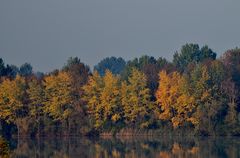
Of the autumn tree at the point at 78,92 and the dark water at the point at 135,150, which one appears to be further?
the autumn tree at the point at 78,92

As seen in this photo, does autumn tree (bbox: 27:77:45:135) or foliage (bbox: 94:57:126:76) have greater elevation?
foliage (bbox: 94:57:126:76)

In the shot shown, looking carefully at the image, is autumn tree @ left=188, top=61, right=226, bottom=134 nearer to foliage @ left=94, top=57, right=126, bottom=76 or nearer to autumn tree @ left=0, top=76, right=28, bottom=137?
autumn tree @ left=0, top=76, right=28, bottom=137

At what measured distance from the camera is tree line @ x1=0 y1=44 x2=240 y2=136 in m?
68.5

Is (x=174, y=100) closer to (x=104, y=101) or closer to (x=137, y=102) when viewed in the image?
(x=137, y=102)

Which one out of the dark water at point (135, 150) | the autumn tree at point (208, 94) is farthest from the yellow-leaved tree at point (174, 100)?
the dark water at point (135, 150)

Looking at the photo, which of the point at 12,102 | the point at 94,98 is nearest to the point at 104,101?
the point at 94,98

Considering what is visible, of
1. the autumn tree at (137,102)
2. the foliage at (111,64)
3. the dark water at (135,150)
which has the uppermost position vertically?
the foliage at (111,64)

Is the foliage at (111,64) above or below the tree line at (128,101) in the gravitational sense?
above

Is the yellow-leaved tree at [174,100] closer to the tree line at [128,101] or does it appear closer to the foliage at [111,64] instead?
the tree line at [128,101]

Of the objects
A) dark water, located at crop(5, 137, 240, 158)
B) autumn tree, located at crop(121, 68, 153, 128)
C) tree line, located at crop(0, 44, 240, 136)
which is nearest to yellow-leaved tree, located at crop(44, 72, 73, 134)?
tree line, located at crop(0, 44, 240, 136)

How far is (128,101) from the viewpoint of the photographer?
2857 inches

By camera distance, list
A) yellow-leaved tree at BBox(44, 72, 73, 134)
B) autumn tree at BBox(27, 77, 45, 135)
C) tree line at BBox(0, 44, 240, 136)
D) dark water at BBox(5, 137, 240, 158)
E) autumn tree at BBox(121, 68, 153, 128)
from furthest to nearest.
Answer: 1. autumn tree at BBox(27, 77, 45, 135)
2. yellow-leaved tree at BBox(44, 72, 73, 134)
3. autumn tree at BBox(121, 68, 153, 128)
4. tree line at BBox(0, 44, 240, 136)
5. dark water at BBox(5, 137, 240, 158)

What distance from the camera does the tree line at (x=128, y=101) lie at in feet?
225

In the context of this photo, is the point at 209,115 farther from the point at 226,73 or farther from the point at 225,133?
the point at 226,73
